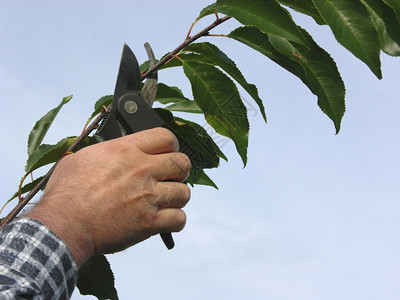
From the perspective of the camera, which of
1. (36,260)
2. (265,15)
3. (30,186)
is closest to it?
(36,260)

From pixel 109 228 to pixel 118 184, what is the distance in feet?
0.39

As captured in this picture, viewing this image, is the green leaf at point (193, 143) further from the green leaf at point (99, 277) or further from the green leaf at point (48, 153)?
the green leaf at point (99, 277)

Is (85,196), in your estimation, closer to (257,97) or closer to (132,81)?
(132,81)

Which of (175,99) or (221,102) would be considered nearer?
(221,102)

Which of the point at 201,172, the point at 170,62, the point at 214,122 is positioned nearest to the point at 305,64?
the point at 214,122

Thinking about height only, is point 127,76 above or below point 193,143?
above

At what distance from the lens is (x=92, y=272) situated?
1947 millimetres

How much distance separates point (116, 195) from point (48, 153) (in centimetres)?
66

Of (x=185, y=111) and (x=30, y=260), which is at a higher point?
(x=185, y=111)

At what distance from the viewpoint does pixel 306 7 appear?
1.71m

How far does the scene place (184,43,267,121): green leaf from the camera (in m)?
1.78

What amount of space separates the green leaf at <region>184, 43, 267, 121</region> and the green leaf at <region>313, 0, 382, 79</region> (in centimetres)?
34

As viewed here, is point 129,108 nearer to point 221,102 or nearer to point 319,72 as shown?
point 221,102

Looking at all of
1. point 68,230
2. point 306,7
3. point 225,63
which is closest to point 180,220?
point 68,230
